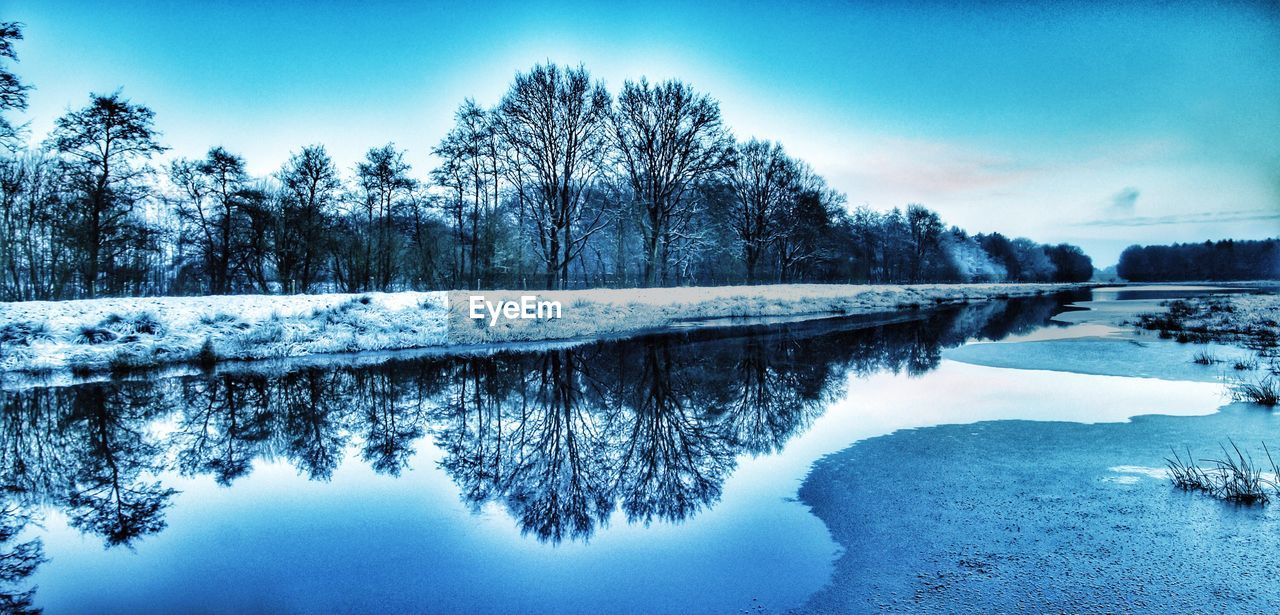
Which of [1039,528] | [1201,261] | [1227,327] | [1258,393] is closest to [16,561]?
[1039,528]

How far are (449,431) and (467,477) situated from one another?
7.19 feet

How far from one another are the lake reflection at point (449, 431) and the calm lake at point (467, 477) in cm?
5

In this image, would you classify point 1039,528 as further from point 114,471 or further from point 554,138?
point 554,138

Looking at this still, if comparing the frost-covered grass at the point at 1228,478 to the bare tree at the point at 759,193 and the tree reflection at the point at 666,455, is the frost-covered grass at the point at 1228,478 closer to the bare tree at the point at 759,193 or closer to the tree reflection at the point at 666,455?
the tree reflection at the point at 666,455

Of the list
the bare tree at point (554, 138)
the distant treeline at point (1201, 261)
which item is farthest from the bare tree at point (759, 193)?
the distant treeline at point (1201, 261)

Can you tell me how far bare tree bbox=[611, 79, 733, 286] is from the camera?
37.6 meters

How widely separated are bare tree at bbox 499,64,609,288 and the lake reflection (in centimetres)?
2177

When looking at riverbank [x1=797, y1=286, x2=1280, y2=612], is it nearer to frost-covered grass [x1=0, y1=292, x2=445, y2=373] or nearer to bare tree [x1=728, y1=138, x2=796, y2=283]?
frost-covered grass [x1=0, y1=292, x2=445, y2=373]

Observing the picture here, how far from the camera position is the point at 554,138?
34.5 m

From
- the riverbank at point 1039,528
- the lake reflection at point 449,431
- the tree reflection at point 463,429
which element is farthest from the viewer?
the tree reflection at point 463,429

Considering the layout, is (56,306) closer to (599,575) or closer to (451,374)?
(451,374)

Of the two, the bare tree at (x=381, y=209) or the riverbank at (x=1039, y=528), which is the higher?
the bare tree at (x=381, y=209)

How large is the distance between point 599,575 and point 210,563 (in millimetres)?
3051

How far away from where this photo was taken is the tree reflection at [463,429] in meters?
5.80
